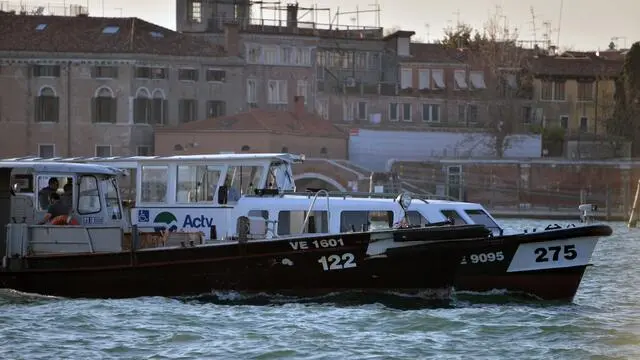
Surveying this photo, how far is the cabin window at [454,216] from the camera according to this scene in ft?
88.7

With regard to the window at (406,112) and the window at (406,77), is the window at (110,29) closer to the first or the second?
the window at (406,77)

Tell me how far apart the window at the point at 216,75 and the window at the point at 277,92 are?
15.5 ft

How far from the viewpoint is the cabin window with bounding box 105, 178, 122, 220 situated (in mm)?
26906

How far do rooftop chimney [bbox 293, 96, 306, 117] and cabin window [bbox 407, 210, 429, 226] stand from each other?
4836 centimetres

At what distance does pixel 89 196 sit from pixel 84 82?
46.7 meters

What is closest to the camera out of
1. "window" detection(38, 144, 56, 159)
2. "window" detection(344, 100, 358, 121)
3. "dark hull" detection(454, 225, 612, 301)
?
"dark hull" detection(454, 225, 612, 301)

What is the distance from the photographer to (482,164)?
7969 centimetres

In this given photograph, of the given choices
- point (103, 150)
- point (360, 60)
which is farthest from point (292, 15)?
point (103, 150)

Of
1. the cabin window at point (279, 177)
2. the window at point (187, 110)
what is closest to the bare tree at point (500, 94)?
the window at point (187, 110)

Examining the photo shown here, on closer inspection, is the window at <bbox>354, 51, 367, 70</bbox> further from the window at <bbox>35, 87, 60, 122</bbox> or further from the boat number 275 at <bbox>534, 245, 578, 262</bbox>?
the boat number 275 at <bbox>534, 245, 578, 262</bbox>

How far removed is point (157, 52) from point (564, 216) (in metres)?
18.2

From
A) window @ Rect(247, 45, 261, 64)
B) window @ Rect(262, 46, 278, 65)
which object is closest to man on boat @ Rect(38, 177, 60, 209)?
window @ Rect(247, 45, 261, 64)

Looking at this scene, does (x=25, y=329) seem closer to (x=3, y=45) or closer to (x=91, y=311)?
(x=91, y=311)

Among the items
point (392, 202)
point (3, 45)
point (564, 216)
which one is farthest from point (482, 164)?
point (392, 202)
